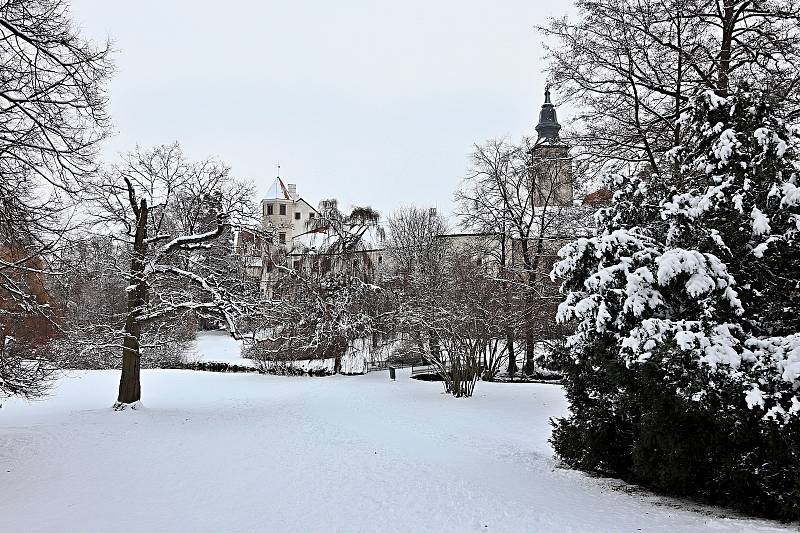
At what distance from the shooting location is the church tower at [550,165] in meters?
15.4

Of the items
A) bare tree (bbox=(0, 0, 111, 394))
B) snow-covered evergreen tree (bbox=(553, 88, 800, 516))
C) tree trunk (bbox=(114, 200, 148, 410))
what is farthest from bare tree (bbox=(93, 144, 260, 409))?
snow-covered evergreen tree (bbox=(553, 88, 800, 516))

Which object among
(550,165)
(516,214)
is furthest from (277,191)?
(550,165)

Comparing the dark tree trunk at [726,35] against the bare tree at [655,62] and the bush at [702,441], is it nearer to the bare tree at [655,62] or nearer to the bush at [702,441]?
the bare tree at [655,62]

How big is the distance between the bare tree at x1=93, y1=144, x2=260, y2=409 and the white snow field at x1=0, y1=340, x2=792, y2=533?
2.62 metres

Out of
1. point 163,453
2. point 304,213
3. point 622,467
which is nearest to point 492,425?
point 622,467

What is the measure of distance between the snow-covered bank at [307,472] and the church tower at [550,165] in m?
6.63

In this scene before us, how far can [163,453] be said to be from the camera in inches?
477

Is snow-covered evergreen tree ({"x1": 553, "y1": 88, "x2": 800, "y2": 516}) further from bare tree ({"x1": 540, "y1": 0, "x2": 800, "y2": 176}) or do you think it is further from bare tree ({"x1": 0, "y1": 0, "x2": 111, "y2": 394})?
bare tree ({"x1": 0, "y1": 0, "x2": 111, "y2": 394})

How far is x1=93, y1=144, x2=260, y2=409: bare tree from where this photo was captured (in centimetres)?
1719

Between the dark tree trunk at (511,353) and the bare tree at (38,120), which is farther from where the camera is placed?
the dark tree trunk at (511,353)

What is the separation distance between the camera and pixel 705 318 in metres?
7.42

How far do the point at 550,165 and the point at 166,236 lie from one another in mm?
11176

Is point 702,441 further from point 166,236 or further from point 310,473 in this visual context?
point 166,236

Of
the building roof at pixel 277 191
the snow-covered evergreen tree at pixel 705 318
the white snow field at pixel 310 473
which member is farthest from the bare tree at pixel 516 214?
the building roof at pixel 277 191
